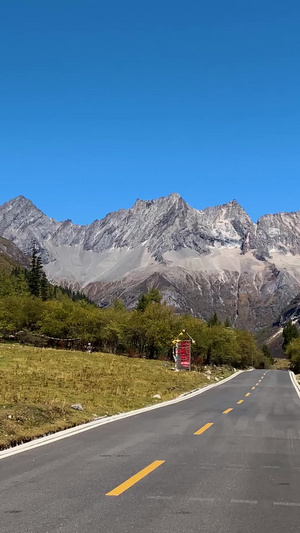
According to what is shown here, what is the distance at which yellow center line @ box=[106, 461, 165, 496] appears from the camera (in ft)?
28.4

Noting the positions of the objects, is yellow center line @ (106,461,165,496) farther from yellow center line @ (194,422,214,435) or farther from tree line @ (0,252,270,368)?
tree line @ (0,252,270,368)

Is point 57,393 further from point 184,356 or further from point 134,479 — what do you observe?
point 184,356

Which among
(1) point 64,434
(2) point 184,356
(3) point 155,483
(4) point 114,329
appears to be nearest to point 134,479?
(3) point 155,483

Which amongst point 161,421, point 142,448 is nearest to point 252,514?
point 142,448

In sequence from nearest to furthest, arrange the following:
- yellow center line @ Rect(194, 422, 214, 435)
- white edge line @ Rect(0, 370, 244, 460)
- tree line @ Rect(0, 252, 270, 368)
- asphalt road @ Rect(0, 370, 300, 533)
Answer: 1. asphalt road @ Rect(0, 370, 300, 533)
2. white edge line @ Rect(0, 370, 244, 460)
3. yellow center line @ Rect(194, 422, 214, 435)
4. tree line @ Rect(0, 252, 270, 368)

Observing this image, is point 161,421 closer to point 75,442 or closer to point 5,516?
point 75,442

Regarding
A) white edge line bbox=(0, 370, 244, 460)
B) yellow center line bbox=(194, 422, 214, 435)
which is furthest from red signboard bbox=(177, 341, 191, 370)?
yellow center line bbox=(194, 422, 214, 435)

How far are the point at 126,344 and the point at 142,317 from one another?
27.0 feet

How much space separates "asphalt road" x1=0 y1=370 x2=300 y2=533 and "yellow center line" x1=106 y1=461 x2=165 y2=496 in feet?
0.07

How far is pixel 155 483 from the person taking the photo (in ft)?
30.6

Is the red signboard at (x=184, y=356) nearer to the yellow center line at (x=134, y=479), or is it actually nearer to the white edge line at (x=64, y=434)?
the white edge line at (x=64, y=434)

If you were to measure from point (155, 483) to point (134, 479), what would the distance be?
1.66 feet

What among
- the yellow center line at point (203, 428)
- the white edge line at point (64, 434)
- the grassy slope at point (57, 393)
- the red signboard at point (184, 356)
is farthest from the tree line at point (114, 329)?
the yellow center line at point (203, 428)

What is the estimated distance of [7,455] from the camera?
39.6 feet
